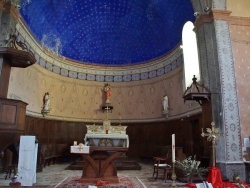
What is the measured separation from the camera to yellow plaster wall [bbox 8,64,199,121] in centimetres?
1309

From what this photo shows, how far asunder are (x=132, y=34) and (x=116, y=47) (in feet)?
4.64

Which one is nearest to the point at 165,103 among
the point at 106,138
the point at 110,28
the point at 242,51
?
the point at 106,138

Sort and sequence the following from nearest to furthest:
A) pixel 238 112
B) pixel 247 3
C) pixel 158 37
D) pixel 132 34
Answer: pixel 238 112, pixel 247 3, pixel 158 37, pixel 132 34

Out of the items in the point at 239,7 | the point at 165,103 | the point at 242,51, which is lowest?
the point at 165,103

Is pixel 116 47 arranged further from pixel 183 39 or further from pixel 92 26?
pixel 183 39

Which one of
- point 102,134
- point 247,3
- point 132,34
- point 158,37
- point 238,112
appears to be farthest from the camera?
point 132,34

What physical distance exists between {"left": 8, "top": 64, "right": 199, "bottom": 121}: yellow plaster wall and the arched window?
2.85ft

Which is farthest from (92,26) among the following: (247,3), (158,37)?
(247,3)

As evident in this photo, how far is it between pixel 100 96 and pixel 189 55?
667 cm

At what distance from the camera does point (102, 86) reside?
53.9 ft

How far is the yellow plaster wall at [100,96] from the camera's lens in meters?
13.1

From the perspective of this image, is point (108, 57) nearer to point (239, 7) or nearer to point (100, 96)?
point (100, 96)

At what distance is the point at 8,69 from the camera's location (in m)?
8.62

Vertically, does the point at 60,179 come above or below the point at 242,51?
below
